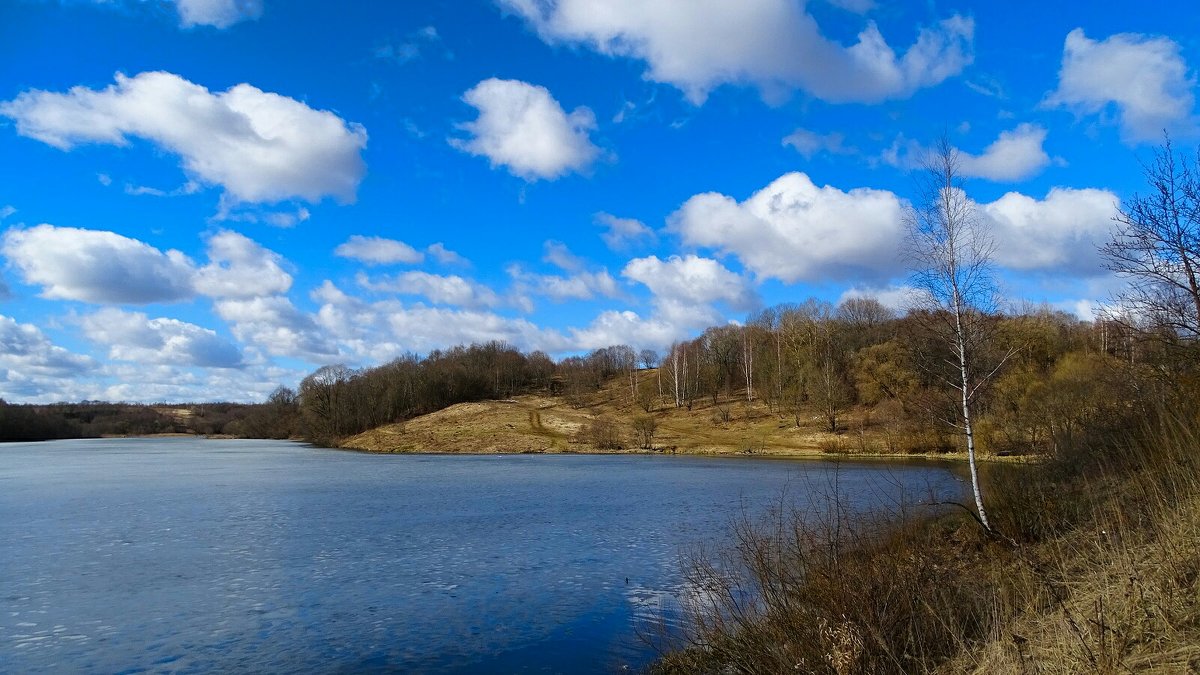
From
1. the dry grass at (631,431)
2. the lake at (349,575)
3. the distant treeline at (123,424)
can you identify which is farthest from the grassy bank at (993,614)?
the distant treeline at (123,424)

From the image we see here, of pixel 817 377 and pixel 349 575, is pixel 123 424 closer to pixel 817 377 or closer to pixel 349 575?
pixel 817 377

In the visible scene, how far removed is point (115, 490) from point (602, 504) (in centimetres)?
3043

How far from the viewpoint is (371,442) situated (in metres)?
110

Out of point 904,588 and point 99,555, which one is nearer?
point 904,588

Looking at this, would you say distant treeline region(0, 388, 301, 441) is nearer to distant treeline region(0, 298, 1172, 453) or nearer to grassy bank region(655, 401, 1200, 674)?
distant treeline region(0, 298, 1172, 453)

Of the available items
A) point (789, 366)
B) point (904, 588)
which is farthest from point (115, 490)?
point (789, 366)

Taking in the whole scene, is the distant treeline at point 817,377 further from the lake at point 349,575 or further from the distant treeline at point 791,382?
the lake at point 349,575

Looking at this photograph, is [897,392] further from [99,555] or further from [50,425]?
[50,425]

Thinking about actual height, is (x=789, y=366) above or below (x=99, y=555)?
above

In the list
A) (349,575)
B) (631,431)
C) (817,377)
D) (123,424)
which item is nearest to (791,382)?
(817,377)

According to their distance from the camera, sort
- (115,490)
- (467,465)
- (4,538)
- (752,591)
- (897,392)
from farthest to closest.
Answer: (897,392) < (467,465) < (115,490) < (4,538) < (752,591)

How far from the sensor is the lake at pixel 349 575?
13.5 m

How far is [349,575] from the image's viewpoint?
1995cm

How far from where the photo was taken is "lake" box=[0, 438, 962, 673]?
13500 millimetres
